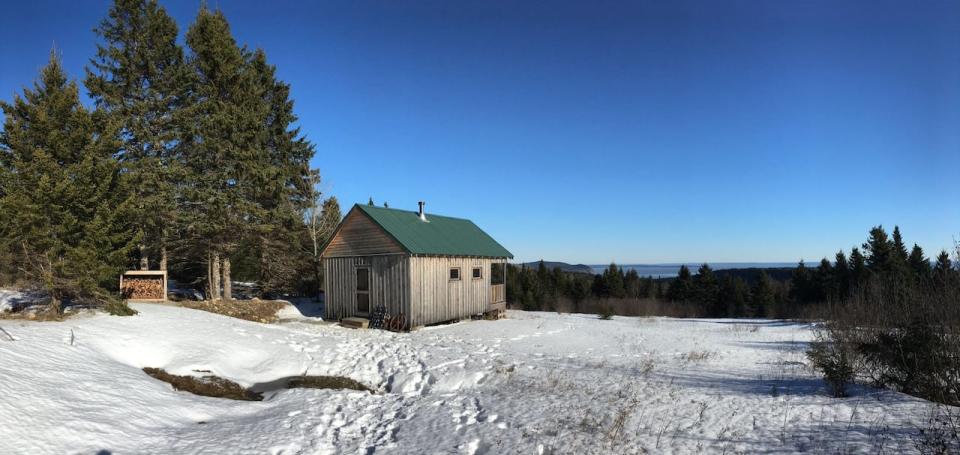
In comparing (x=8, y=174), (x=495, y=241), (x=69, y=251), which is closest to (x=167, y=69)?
(x=8, y=174)

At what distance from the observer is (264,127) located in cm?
2264

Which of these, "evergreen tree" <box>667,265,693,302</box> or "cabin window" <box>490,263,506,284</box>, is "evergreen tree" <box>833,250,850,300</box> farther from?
"cabin window" <box>490,263,506,284</box>

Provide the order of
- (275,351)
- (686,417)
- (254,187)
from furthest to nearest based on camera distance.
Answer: (254,187), (275,351), (686,417)

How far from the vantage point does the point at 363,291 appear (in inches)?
685

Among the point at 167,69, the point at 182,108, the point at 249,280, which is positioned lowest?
the point at 249,280

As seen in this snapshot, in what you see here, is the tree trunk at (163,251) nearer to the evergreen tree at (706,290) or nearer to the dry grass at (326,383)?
the dry grass at (326,383)

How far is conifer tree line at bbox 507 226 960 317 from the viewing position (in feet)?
126

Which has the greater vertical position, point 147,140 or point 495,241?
point 147,140

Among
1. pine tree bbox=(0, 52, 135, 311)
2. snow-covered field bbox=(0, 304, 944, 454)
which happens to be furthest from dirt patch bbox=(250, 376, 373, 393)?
pine tree bbox=(0, 52, 135, 311)

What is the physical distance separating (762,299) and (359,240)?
48059 millimetres

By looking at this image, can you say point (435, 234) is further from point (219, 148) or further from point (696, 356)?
point (696, 356)

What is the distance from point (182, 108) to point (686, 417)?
68.5 feet

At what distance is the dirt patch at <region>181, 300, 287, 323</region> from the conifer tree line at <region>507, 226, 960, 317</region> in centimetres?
2807

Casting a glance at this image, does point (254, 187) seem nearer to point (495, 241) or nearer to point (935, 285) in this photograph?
point (495, 241)
